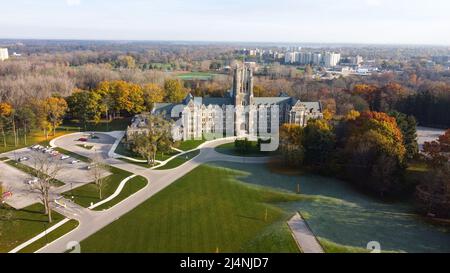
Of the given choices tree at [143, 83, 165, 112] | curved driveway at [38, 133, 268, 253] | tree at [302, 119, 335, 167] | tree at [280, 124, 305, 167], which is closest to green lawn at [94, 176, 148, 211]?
curved driveway at [38, 133, 268, 253]

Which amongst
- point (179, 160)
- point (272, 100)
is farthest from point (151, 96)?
point (179, 160)

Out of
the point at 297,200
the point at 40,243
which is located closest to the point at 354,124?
the point at 297,200

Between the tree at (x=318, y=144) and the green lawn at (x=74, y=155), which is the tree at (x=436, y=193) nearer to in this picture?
the tree at (x=318, y=144)

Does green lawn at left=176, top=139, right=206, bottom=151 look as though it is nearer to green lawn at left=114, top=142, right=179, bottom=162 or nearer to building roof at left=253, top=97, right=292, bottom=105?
green lawn at left=114, top=142, right=179, bottom=162

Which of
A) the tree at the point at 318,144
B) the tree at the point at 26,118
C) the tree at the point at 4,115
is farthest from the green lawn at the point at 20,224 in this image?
the tree at the point at 318,144

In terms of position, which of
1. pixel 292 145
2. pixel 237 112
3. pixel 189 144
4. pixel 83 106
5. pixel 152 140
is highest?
pixel 83 106

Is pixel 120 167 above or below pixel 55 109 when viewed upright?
below

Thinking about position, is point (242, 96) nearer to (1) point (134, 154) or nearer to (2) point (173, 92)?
(2) point (173, 92)
